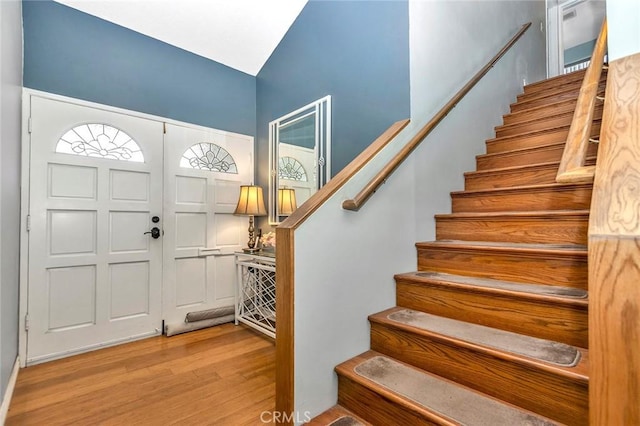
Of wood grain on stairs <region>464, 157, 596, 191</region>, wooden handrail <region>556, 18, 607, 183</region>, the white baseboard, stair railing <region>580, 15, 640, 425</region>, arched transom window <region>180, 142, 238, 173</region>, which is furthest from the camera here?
arched transom window <region>180, 142, 238, 173</region>

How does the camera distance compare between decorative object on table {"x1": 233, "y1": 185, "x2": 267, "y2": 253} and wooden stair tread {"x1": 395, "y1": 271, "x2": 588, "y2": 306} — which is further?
decorative object on table {"x1": 233, "y1": 185, "x2": 267, "y2": 253}

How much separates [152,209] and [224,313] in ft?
4.14

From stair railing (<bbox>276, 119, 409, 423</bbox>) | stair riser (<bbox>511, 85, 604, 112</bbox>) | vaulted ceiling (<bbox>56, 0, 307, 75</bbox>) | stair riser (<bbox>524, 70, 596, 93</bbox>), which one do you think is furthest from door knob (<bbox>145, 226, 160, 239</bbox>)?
stair riser (<bbox>524, 70, 596, 93</bbox>)

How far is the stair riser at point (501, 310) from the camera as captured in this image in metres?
1.19

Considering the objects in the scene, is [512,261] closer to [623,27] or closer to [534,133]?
[623,27]

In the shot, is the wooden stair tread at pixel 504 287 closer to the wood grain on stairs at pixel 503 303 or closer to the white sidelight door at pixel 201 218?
the wood grain on stairs at pixel 503 303

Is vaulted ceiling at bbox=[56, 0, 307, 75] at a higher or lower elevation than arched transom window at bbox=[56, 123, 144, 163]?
higher

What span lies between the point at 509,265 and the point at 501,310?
289 millimetres

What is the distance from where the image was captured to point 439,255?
6.11 ft

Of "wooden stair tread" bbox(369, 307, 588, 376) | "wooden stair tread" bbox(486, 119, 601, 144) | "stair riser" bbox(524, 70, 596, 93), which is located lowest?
"wooden stair tread" bbox(369, 307, 588, 376)

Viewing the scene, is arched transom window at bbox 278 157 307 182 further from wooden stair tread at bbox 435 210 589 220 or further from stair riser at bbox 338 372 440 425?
stair riser at bbox 338 372 440 425

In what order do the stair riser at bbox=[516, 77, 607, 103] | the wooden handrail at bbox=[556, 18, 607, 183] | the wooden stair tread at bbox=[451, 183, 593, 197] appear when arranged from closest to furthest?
the wooden handrail at bbox=[556, 18, 607, 183] < the wooden stair tread at bbox=[451, 183, 593, 197] < the stair riser at bbox=[516, 77, 607, 103]

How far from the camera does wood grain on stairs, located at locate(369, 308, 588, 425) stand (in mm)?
1009

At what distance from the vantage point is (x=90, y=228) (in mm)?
2529
